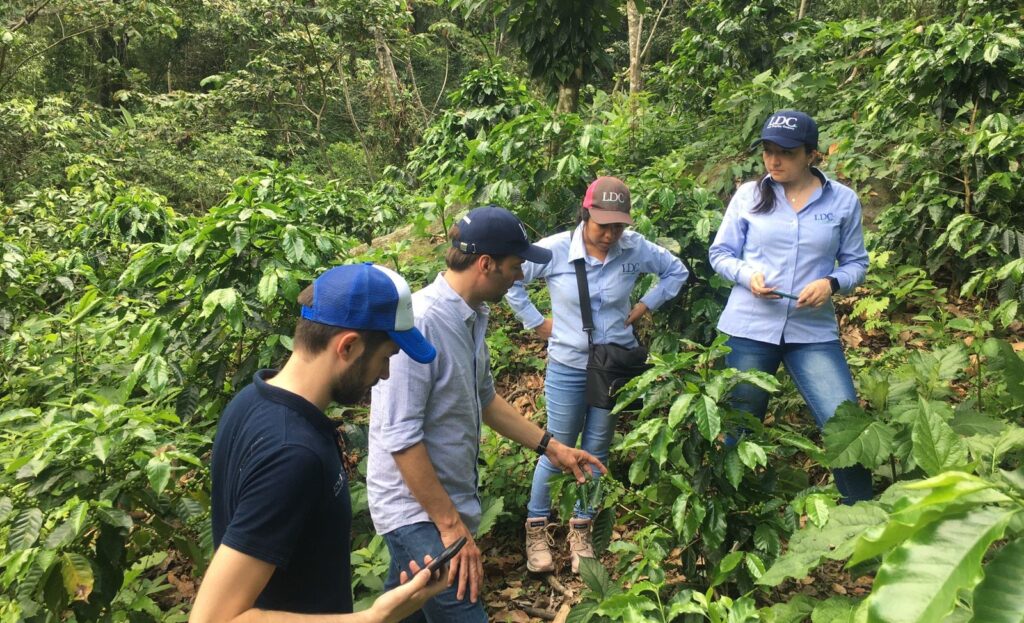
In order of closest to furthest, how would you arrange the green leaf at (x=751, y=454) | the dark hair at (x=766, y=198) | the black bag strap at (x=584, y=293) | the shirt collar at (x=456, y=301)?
the green leaf at (x=751, y=454) → the shirt collar at (x=456, y=301) → the dark hair at (x=766, y=198) → the black bag strap at (x=584, y=293)

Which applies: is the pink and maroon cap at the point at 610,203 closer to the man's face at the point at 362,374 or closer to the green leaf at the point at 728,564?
the green leaf at the point at 728,564

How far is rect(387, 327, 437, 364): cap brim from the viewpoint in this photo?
161 centimetres

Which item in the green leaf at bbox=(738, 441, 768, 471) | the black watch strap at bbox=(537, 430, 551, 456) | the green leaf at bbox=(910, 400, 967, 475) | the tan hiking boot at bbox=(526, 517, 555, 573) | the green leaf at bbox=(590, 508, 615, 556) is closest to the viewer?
the green leaf at bbox=(910, 400, 967, 475)

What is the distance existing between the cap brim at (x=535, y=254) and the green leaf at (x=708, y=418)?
0.77 metres

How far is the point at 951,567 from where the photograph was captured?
678mm

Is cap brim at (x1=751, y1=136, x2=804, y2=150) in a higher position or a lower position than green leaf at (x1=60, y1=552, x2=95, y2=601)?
higher

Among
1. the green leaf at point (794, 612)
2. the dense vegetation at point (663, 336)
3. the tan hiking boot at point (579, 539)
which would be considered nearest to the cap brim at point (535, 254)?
the dense vegetation at point (663, 336)

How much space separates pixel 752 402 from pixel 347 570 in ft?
6.26

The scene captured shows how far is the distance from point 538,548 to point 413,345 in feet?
6.70

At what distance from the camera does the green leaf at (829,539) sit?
1.48 m

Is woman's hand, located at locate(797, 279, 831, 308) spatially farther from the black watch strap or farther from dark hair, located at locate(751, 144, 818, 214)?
the black watch strap

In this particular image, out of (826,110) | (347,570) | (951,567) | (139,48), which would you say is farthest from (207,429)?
(139,48)

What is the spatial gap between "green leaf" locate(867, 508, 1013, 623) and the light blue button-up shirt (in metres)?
2.24

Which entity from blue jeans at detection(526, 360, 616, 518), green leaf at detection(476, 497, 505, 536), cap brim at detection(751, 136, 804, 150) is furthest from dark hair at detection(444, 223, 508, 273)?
cap brim at detection(751, 136, 804, 150)
